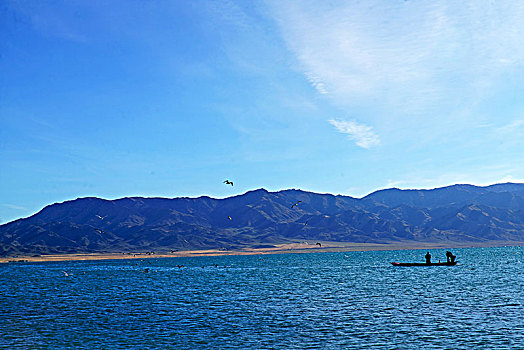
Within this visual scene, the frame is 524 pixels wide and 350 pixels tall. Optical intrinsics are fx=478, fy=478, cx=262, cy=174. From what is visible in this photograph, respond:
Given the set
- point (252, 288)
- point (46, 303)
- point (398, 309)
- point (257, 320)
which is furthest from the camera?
point (252, 288)

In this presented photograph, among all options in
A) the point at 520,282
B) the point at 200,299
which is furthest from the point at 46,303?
the point at 520,282

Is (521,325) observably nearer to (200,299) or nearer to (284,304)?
(284,304)

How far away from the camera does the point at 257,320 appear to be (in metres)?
46.5

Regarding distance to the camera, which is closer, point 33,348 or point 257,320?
point 33,348

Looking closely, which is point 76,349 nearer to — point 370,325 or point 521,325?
point 370,325

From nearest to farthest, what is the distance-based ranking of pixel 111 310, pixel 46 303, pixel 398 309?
pixel 398 309 → pixel 111 310 → pixel 46 303

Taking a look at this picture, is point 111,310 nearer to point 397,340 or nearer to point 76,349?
point 76,349

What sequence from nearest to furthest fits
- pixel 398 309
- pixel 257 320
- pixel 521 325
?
pixel 521 325 < pixel 257 320 < pixel 398 309

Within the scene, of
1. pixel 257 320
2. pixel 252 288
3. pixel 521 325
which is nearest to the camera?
pixel 521 325

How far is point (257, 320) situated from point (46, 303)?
35586mm

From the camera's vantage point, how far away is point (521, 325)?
1599 inches

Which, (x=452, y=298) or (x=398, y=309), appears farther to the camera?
(x=452, y=298)

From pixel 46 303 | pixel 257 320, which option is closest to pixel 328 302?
pixel 257 320

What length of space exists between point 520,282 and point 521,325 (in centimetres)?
4597
